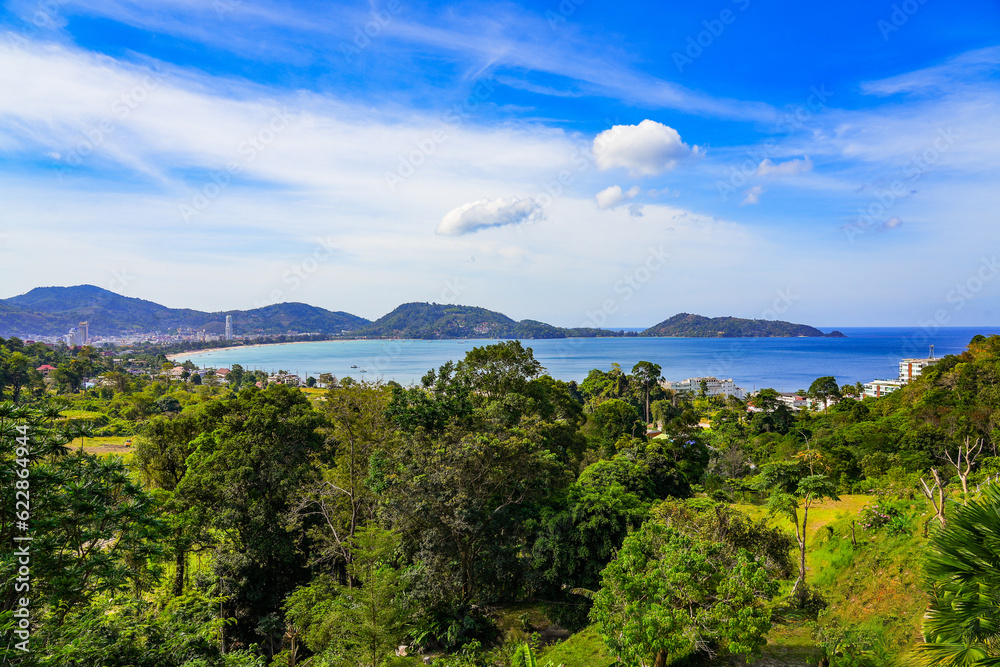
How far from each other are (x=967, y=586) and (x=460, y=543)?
9.39 m

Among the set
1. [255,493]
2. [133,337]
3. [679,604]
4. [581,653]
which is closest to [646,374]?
[255,493]

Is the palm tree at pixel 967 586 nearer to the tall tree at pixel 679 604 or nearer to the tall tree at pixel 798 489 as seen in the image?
the tall tree at pixel 679 604

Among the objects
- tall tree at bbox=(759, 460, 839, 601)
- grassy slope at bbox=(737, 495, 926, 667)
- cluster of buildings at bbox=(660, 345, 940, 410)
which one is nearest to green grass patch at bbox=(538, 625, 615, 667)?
grassy slope at bbox=(737, 495, 926, 667)

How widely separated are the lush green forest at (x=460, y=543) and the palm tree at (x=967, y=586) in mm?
13

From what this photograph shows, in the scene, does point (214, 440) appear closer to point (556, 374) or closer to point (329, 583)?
point (329, 583)

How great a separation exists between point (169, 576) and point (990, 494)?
16095 mm

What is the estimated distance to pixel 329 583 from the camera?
11.1 meters

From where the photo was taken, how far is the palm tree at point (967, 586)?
9.44 ft

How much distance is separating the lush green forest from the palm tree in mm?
13

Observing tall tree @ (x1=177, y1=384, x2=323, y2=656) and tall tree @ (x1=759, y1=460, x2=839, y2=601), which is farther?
tall tree @ (x1=177, y1=384, x2=323, y2=656)

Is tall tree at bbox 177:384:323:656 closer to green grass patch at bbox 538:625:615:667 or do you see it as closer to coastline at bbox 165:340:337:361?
green grass patch at bbox 538:625:615:667

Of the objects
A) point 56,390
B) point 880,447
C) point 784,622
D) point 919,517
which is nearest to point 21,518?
point 784,622

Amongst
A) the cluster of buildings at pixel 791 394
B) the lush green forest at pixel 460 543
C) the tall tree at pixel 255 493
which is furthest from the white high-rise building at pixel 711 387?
the tall tree at pixel 255 493

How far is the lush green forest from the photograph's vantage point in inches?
191
